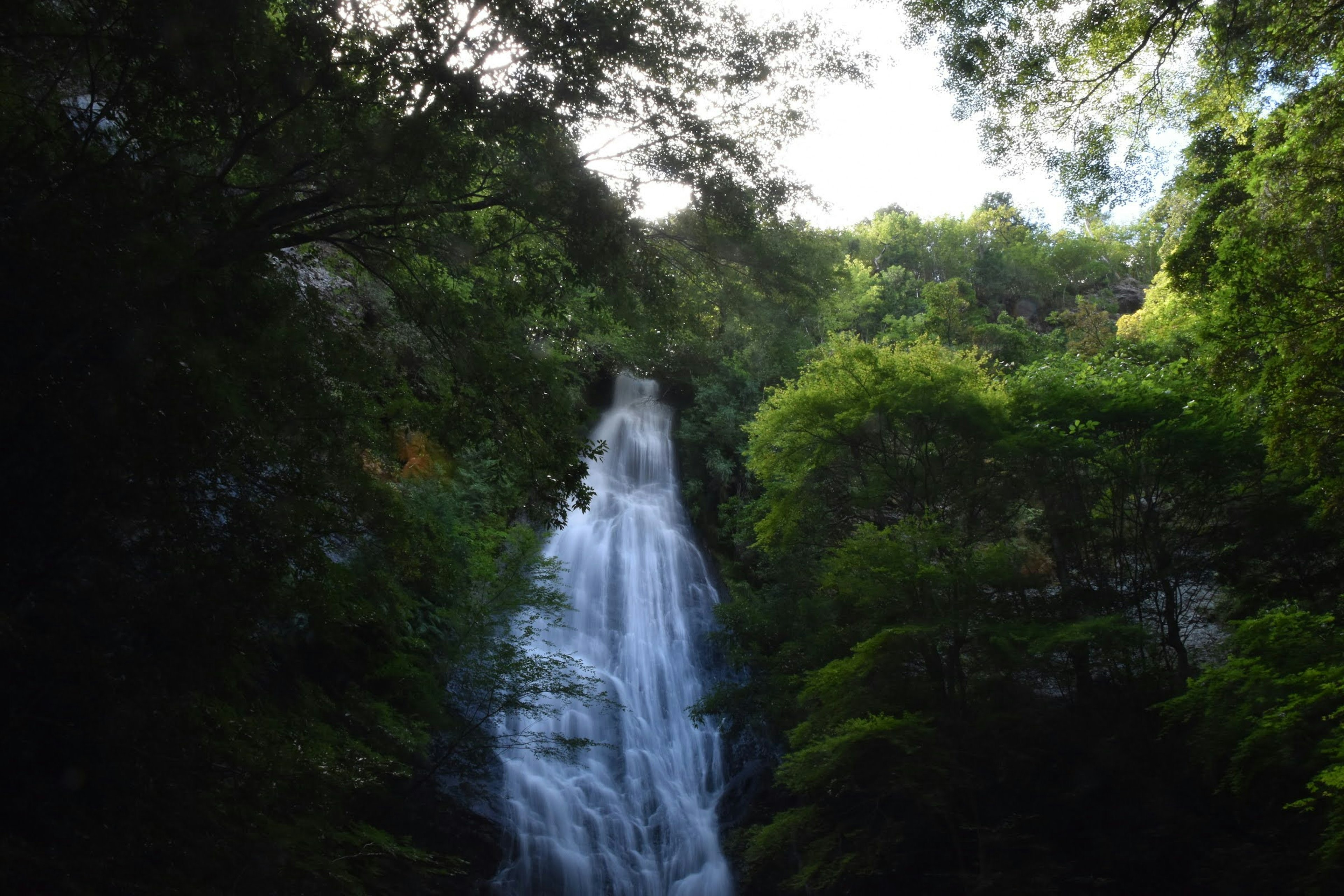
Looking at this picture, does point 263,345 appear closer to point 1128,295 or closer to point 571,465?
point 571,465

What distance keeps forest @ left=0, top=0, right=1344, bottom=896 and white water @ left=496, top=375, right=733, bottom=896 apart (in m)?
0.72

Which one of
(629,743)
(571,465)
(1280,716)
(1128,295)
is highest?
(1128,295)

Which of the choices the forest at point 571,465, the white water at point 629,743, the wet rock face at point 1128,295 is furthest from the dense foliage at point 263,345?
the wet rock face at point 1128,295

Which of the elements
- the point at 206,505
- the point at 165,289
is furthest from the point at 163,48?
the point at 206,505

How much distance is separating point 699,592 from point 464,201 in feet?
46.1

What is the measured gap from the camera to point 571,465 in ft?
23.3

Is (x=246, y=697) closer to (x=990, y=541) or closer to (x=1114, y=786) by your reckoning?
(x=1114, y=786)

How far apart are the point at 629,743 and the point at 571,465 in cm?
965

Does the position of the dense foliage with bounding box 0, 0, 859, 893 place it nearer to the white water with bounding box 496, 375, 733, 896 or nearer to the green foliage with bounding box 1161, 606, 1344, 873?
the white water with bounding box 496, 375, 733, 896

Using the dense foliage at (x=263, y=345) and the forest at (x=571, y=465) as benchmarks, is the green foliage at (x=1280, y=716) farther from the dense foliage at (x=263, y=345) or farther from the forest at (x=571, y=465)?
the dense foliage at (x=263, y=345)

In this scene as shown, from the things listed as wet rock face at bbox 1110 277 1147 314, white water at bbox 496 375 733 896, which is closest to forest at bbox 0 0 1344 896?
white water at bbox 496 375 733 896

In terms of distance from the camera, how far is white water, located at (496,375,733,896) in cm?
1285

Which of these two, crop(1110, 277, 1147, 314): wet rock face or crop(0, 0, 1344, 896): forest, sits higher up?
crop(1110, 277, 1147, 314): wet rock face

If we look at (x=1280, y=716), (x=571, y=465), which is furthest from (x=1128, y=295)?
(x=571, y=465)
